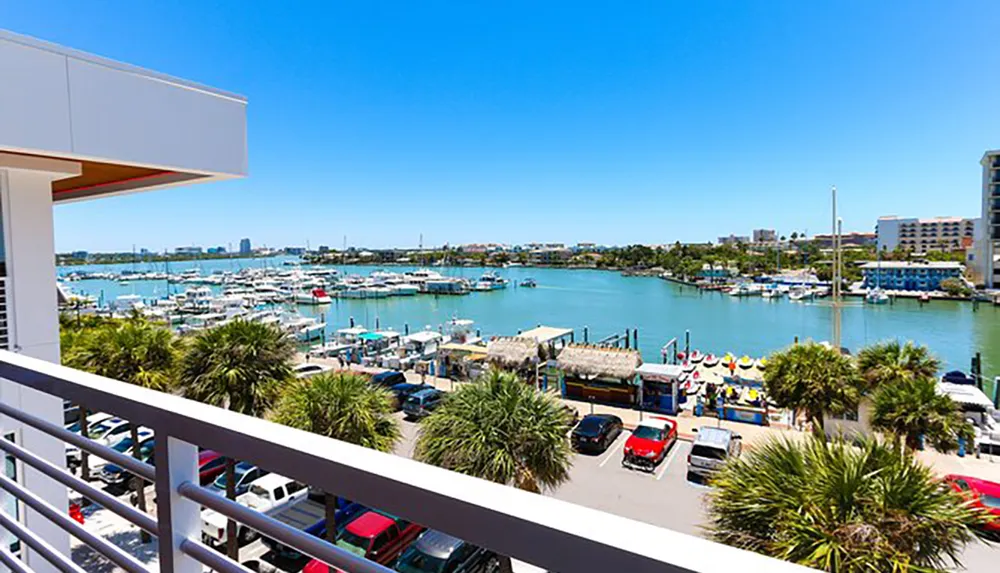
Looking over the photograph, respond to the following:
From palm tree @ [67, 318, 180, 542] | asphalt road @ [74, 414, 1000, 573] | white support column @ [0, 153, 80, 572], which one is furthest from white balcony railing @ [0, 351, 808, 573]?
palm tree @ [67, 318, 180, 542]

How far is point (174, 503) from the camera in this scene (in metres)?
0.87

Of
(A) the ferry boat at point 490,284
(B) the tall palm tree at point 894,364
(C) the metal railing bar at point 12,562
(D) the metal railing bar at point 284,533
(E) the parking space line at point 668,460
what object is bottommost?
(E) the parking space line at point 668,460

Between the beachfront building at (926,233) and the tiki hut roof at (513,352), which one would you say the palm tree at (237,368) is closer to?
the tiki hut roof at (513,352)

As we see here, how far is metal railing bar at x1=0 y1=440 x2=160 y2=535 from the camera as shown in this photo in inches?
Answer: 36.4

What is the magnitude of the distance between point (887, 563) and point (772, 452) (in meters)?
1.11

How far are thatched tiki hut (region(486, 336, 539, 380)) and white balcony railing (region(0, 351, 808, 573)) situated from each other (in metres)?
16.2

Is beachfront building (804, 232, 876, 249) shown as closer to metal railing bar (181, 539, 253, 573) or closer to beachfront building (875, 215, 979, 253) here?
beachfront building (875, 215, 979, 253)

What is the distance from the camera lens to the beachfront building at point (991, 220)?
47406 millimetres

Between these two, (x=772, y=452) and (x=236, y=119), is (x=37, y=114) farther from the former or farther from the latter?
(x=772, y=452)

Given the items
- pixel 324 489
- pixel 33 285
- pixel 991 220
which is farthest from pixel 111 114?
pixel 991 220

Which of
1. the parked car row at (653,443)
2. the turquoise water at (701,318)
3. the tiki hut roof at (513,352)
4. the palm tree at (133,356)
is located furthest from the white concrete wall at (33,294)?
the turquoise water at (701,318)

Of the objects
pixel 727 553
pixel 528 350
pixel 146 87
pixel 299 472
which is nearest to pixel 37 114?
pixel 146 87

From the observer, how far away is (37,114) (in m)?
2.34

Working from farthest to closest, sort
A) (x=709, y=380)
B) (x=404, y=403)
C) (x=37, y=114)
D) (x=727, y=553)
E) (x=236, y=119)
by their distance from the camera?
1. (x=709, y=380)
2. (x=404, y=403)
3. (x=236, y=119)
4. (x=37, y=114)
5. (x=727, y=553)
